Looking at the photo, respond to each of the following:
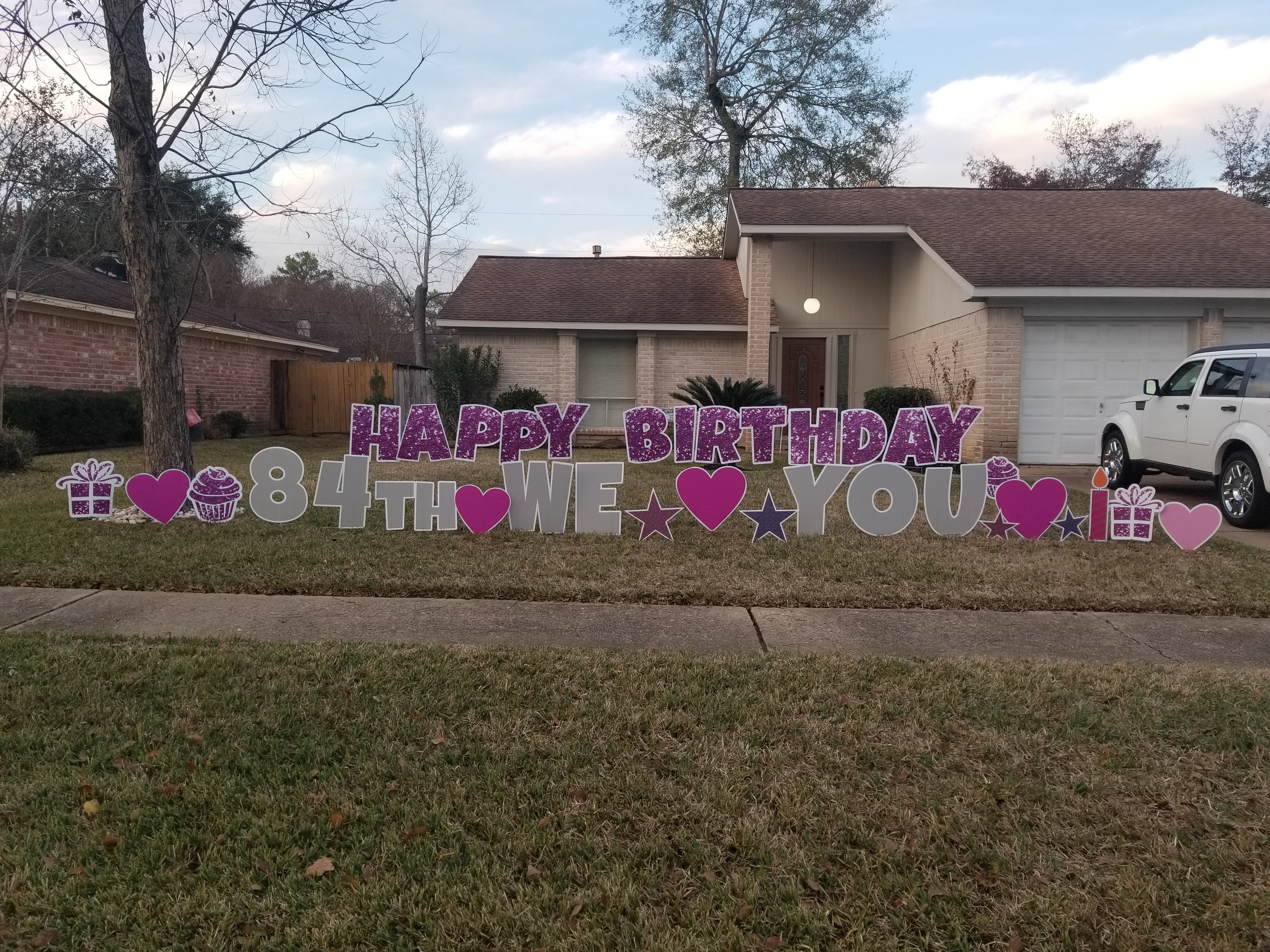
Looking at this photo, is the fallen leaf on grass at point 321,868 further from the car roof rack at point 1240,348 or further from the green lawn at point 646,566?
the car roof rack at point 1240,348

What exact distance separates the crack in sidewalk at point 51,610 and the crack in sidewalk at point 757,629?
444cm

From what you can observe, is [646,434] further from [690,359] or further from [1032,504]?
[690,359]

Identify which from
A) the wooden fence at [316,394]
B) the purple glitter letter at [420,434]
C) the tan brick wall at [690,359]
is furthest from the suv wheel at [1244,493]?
the wooden fence at [316,394]

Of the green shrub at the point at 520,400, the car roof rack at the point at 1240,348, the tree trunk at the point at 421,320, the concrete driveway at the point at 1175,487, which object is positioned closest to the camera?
the concrete driveway at the point at 1175,487

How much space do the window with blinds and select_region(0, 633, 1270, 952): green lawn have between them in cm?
1434

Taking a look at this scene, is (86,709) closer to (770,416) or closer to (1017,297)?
(770,416)

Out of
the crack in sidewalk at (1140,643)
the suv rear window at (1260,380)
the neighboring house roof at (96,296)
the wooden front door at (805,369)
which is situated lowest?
the crack in sidewalk at (1140,643)

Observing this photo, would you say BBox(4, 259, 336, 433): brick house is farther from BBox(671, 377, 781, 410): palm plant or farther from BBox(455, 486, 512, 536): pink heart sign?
BBox(671, 377, 781, 410): palm plant

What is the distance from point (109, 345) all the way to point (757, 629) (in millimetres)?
17480

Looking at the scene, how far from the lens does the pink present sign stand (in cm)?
777

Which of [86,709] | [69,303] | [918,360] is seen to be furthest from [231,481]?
[918,360]

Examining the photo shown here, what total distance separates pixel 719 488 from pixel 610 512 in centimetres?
103

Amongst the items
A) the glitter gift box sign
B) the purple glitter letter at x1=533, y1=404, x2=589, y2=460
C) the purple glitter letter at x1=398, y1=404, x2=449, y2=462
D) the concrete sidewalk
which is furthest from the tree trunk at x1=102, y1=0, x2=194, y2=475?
the purple glitter letter at x1=533, y1=404, x2=589, y2=460

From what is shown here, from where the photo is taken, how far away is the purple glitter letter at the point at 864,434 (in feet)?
28.8
